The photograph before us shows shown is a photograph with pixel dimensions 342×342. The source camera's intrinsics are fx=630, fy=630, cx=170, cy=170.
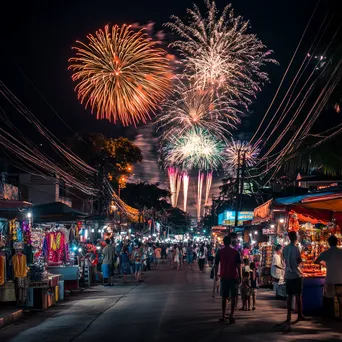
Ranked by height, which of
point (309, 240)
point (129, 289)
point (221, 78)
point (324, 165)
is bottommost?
point (129, 289)

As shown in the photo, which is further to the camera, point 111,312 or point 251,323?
point 111,312

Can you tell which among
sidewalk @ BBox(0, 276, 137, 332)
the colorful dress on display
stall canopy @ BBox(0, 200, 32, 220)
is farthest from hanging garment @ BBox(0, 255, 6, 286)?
the colorful dress on display

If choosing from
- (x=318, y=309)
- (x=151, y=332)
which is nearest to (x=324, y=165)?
(x=318, y=309)

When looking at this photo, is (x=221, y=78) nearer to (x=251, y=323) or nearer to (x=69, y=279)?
(x=69, y=279)

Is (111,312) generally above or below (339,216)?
below

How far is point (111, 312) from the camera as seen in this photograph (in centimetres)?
1598

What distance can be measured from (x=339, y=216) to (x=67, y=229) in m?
13.6

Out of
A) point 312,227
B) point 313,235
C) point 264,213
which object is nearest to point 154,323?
point 313,235

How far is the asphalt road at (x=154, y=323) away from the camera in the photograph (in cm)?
1158

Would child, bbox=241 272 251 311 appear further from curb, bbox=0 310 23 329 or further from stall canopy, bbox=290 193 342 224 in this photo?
curb, bbox=0 310 23 329

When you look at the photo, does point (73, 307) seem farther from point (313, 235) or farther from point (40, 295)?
point (313, 235)

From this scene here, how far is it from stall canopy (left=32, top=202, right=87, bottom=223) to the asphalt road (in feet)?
12.1

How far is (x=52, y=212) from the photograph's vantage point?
22.5m

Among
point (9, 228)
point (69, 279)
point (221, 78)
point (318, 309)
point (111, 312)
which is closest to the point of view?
point (318, 309)
